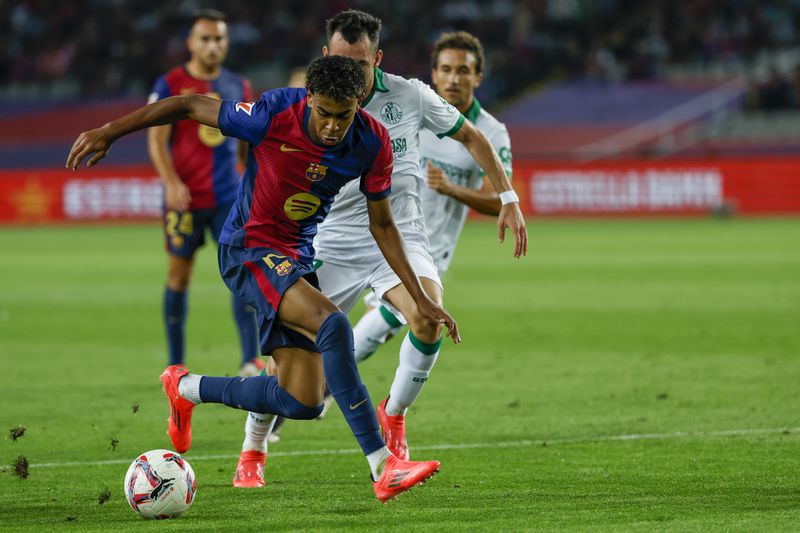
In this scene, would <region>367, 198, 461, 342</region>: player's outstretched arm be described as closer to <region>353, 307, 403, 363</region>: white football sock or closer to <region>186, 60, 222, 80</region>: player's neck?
<region>353, 307, 403, 363</region>: white football sock

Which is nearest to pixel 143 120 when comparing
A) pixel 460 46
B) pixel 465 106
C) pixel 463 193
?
pixel 463 193

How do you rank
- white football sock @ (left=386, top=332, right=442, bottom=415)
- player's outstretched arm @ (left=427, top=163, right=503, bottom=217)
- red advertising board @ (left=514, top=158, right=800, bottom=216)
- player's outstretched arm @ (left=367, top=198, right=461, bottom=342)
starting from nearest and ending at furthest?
player's outstretched arm @ (left=367, top=198, right=461, bottom=342) → white football sock @ (left=386, top=332, right=442, bottom=415) → player's outstretched arm @ (left=427, top=163, right=503, bottom=217) → red advertising board @ (left=514, top=158, right=800, bottom=216)

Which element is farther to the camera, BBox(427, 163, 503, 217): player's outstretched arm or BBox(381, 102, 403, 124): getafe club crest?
BBox(427, 163, 503, 217): player's outstretched arm

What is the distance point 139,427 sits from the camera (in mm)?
7289

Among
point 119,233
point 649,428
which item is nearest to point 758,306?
point 649,428

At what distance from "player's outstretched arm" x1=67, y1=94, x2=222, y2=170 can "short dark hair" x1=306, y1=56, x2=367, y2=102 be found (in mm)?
518

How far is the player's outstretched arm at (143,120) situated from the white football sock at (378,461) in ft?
4.97

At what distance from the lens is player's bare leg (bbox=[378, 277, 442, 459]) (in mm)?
6000

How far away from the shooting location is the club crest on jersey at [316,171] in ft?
17.6

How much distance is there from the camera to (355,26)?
5.99 metres

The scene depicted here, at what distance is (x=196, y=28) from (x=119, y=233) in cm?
1759

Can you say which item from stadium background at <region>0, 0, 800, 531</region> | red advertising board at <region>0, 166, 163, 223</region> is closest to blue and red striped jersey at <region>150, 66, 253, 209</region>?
stadium background at <region>0, 0, 800, 531</region>

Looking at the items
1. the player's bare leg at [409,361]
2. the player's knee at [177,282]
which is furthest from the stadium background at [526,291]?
the player's knee at [177,282]

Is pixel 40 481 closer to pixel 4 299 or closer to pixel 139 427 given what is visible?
pixel 139 427
